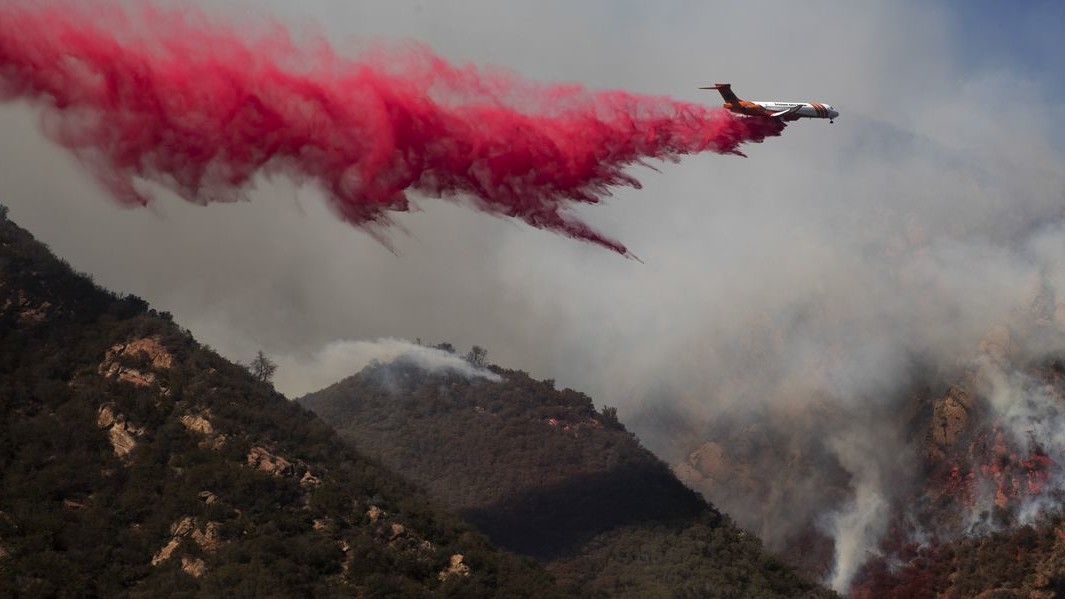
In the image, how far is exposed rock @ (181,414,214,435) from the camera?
8100cm

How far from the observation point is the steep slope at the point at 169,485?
2758 inches

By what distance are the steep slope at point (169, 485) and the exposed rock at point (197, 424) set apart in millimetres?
89

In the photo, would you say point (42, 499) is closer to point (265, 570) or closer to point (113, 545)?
point (113, 545)

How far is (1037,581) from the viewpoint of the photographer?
114625 mm

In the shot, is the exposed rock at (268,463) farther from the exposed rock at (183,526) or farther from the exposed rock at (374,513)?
the exposed rock at (183,526)

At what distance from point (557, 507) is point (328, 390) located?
2162 inches

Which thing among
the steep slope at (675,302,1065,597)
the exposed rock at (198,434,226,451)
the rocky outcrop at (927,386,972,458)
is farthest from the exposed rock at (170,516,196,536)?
the rocky outcrop at (927,386,972,458)

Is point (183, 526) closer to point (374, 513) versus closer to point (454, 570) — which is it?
point (374, 513)

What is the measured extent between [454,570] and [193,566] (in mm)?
16870

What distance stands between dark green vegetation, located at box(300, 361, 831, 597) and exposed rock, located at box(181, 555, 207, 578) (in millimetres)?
34761

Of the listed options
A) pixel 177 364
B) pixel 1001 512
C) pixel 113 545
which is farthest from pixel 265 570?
pixel 1001 512

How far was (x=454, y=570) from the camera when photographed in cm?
7844

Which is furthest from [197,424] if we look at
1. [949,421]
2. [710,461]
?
[710,461]

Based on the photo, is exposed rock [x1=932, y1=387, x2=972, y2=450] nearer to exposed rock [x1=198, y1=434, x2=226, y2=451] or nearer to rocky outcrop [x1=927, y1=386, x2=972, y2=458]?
rocky outcrop [x1=927, y1=386, x2=972, y2=458]
